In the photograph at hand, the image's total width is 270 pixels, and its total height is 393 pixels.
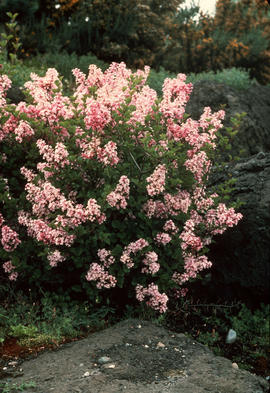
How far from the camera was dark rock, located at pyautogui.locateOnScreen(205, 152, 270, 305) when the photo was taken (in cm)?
519

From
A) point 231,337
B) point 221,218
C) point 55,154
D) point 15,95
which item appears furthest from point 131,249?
point 15,95

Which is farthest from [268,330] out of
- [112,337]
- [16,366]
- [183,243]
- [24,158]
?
[24,158]

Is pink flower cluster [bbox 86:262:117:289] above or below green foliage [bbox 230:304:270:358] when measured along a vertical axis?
above

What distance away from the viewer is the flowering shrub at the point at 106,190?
12.5 feet

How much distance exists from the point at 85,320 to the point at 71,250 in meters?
0.65

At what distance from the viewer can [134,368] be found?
135 inches

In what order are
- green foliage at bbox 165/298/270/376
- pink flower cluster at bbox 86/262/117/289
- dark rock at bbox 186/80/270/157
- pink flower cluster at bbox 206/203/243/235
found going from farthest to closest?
dark rock at bbox 186/80/270/157
green foliage at bbox 165/298/270/376
pink flower cluster at bbox 206/203/243/235
pink flower cluster at bbox 86/262/117/289

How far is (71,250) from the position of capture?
13.1 feet

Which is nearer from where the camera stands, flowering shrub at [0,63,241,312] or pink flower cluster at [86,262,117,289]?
flowering shrub at [0,63,241,312]

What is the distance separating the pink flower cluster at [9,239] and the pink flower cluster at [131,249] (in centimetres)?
92

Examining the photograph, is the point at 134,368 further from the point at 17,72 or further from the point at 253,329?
the point at 17,72

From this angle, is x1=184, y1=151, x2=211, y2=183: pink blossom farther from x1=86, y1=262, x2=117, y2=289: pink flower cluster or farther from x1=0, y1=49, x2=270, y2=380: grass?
x1=0, y1=49, x2=270, y2=380: grass

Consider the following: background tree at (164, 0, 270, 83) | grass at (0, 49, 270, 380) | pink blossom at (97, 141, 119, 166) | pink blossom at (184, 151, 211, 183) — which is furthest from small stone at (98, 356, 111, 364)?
background tree at (164, 0, 270, 83)

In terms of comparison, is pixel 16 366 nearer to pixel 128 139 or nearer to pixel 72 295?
pixel 72 295
